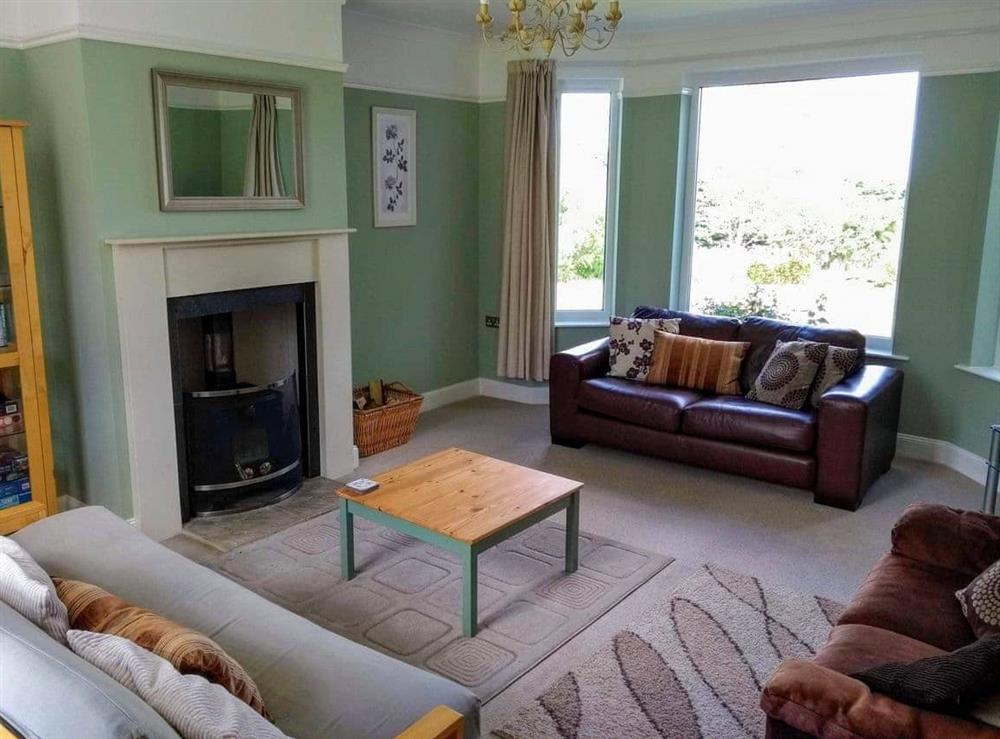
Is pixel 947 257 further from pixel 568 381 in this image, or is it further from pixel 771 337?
pixel 568 381

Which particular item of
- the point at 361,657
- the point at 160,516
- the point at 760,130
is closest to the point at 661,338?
the point at 760,130

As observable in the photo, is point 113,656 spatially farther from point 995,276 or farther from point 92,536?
point 995,276

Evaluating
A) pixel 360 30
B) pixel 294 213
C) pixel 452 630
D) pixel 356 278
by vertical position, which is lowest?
pixel 452 630

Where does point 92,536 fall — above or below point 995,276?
below

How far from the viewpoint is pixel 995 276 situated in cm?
459

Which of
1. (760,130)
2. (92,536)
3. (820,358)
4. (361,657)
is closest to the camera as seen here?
(361,657)

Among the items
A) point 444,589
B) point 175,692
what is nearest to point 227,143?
point 444,589

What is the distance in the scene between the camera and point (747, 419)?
4.39 meters

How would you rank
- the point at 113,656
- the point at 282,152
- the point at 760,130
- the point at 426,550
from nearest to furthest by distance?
the point at 113,656 → the point at 426,550 → the point at 282,152 → the point at 760,130

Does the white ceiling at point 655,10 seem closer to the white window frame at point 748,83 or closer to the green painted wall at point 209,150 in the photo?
the white window frame at point 748,83

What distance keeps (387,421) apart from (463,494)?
1741 mm

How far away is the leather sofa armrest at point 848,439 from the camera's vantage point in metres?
4.07

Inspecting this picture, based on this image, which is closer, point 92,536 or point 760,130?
point 92,536

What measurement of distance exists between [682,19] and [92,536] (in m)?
4.26
